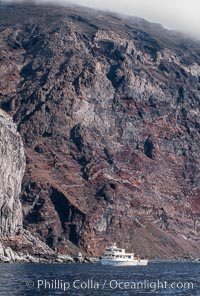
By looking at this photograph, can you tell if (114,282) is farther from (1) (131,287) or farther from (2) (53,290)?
(2) (53,290)

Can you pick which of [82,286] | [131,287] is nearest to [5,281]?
[82,286]

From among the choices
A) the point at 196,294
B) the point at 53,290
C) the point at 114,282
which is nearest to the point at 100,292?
the point at 53,290

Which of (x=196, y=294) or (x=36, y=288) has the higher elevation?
(x=196, y=294)

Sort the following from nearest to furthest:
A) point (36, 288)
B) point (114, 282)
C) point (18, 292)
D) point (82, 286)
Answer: point (18, 292), point (36, 288), point (82, 286), point (114, 282)

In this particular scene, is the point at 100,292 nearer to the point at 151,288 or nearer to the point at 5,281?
the point at 151,288

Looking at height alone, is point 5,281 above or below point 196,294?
below

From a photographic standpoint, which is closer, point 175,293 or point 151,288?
point 175,293

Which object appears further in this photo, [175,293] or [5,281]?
[5,281]

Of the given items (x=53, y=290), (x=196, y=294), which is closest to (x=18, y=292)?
(x=53, y=290)

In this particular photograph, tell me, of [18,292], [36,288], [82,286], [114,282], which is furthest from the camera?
[114,282]

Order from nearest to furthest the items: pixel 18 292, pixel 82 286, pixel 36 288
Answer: pixel 18 292, pixel 36 288, pixel 82 286
